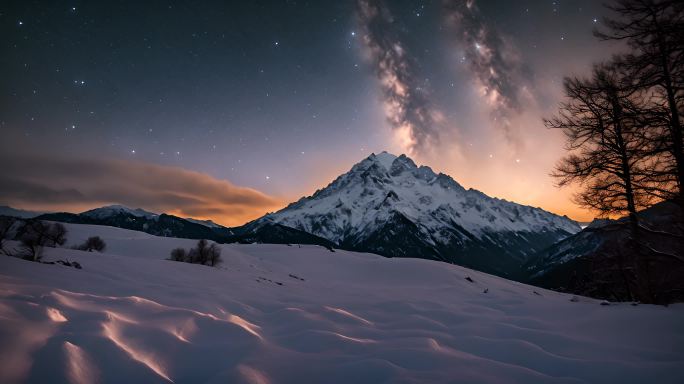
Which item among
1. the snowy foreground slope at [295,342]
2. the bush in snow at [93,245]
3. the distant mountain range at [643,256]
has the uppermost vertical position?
the distant mountain range at [643,256]

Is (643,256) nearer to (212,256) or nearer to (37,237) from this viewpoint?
(212,256)

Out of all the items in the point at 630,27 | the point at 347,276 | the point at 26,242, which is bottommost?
the point at 347,276

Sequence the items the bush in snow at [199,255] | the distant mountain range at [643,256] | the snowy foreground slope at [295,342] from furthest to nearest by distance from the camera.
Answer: the bush in snow at [199,255] < the distant mountain range at [643,256] < the snowy foreground slope at [295,342]

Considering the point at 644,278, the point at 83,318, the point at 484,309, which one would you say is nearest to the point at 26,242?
the point at 83,318

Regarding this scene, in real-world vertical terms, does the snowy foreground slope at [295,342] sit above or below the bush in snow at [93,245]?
above

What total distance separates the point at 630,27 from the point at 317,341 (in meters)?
9.41

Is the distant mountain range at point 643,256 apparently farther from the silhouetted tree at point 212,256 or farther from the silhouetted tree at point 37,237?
the silhouetted tree at point 212,256

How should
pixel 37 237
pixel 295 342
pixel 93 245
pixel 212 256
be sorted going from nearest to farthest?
pixel 295 342, pixel 37 237, pixel 212 256, pixel 93 245

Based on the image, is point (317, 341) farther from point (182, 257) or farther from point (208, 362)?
point (182, 257)

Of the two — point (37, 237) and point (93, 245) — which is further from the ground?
point (37, 237)

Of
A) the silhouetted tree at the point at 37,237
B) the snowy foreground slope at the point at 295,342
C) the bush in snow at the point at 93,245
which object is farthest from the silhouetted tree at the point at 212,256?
the snowy foreground slope at the point at 295,342

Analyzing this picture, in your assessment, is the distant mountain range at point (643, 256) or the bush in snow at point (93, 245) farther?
the bush in snow at point (93, 245)

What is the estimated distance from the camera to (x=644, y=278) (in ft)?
34.4

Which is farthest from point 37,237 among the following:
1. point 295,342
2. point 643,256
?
point 643,256
